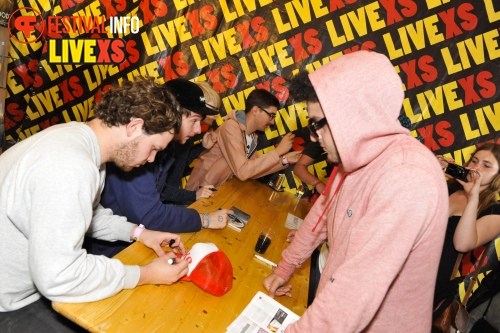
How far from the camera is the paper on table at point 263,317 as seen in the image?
1.35 m

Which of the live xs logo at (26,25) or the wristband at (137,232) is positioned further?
the live xs logo at (26,25)

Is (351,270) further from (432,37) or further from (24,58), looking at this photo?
(24,58)

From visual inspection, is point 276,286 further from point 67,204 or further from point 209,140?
point 209,140

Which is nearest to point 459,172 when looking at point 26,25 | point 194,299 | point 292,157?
point 292,157

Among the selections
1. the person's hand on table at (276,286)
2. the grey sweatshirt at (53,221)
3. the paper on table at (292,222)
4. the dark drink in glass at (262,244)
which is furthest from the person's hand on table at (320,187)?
the grey sweatshirt at (53,221)

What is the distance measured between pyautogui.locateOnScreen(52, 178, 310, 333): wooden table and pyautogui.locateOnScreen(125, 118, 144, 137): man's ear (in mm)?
573

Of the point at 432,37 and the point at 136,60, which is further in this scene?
the point at 136,60

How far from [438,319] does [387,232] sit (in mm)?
1762

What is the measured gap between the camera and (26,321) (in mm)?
1327

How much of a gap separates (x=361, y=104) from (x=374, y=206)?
1.09 feet

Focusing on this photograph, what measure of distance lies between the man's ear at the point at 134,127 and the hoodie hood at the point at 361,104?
0.74 metres

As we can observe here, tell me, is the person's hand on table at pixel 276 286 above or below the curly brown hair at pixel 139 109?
below

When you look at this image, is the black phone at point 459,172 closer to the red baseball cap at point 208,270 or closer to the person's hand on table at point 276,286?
the person's hand on table at point 276,286

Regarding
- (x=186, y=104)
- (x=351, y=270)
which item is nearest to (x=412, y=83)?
(x=186, y=104)
